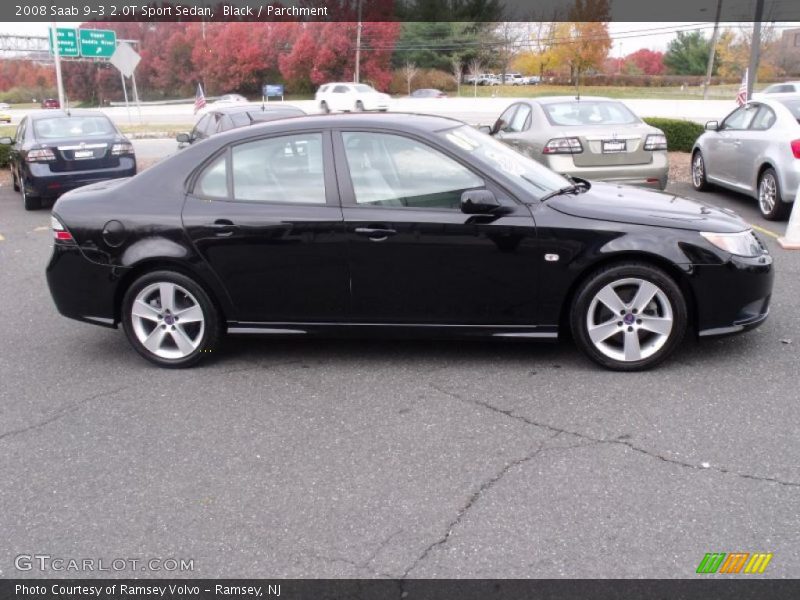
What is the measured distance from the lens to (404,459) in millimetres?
3863

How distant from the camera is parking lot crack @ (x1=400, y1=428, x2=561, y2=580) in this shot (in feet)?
10.1

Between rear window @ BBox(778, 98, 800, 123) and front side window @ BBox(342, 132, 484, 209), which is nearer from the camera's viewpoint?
front side window @ BBox(342, 132, 484, 209)

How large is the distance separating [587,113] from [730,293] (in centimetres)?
654

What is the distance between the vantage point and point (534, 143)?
34.2 ft

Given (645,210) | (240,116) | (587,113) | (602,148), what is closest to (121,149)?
(240,116)

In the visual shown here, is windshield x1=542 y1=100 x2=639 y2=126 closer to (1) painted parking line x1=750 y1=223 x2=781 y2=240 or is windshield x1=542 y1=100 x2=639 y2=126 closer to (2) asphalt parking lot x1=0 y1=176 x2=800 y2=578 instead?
(1) painted parking line x1=750 y1=223 x2=781 y2=240

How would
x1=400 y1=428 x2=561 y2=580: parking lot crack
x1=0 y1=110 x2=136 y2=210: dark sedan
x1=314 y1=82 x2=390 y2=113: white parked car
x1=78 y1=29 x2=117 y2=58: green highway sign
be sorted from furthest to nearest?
1. x1=314 y1=82 x2=390 y2=113: white parked car
2. x1=78 y1=29 x2=117 y2=58: green highway sign
3. x1=0 y1=110 x2=136 y2=210: dark sedan
4. x1=400 y1=428 x2=561 y2=580: parking lot crack

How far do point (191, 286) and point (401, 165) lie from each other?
1.56m

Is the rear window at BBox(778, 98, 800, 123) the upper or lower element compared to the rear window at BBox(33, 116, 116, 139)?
upper

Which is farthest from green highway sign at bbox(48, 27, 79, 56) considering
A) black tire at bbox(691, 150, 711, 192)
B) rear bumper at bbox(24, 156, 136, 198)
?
black tire at bbox(691, 150, 711, 192)

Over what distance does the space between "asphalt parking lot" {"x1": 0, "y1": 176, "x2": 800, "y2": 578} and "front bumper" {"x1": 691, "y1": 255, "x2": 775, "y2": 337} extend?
0.94ft

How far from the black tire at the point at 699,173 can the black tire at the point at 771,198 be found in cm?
194

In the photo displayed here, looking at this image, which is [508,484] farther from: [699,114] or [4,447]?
[699,114]

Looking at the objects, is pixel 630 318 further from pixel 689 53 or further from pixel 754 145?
pixel 689 53
